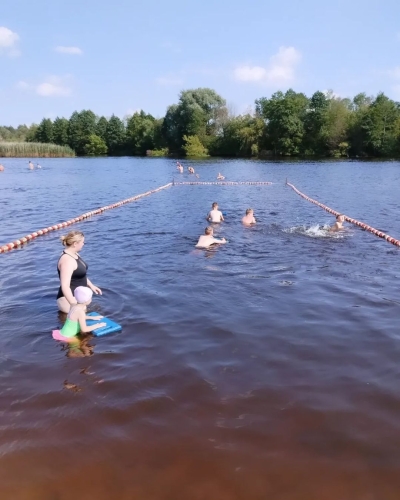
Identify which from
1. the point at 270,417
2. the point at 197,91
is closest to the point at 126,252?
the point at 270,417

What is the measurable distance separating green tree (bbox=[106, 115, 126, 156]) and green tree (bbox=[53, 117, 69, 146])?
1006 cm

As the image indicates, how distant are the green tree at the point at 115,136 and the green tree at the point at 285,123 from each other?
3694 centimetres

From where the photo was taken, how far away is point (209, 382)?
5355 mm

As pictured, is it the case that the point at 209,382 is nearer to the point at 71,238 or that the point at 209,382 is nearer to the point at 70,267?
the point at 70,267

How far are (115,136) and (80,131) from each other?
26.8 ft

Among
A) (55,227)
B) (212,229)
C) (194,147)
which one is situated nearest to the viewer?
(212,229)

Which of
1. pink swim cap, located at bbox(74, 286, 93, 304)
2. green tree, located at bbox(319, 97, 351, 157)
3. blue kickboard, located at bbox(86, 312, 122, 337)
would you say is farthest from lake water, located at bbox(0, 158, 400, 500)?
green tree, located at bbox(319, 97, 351, 157)

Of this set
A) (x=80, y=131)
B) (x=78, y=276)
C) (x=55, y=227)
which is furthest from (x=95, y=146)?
(x=78, y=276)

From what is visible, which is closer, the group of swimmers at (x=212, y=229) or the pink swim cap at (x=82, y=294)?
the pink swim cap at (x=82, y=294)

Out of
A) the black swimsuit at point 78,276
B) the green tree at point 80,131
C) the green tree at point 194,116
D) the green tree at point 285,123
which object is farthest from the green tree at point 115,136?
the black swimsuit at point 78,276

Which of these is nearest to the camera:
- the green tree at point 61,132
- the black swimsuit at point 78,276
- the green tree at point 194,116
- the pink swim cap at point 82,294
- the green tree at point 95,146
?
the pink swim cap at point 82,294

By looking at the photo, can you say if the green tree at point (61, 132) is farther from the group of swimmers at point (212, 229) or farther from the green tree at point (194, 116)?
the group of swimmers at point (212, 229)

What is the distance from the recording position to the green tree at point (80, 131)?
10569 centimetres

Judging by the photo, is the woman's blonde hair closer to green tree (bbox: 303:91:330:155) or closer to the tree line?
the tree line
